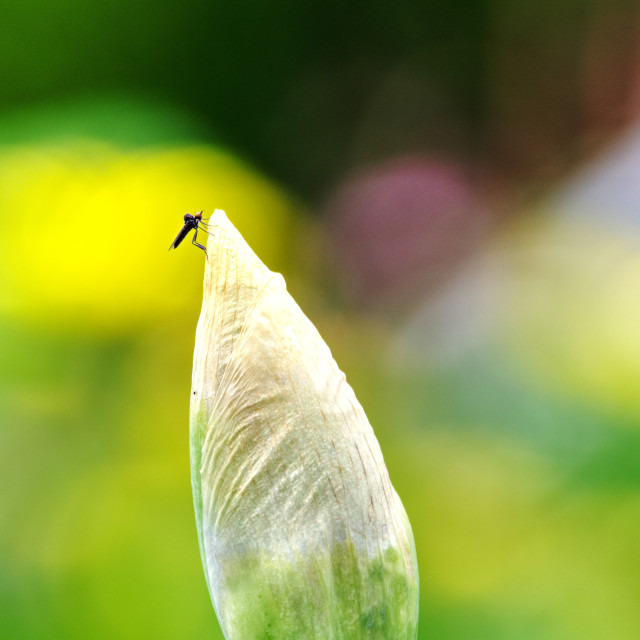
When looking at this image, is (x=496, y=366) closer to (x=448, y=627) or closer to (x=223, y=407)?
(x=448, y=627)

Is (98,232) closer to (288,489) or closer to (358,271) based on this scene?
(358,271)

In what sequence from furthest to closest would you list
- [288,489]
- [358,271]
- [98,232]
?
[358,271] < [98,232] < [288,489]

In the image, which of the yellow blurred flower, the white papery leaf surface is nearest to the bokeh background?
the yellow blurred flower

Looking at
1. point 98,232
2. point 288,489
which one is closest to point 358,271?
point 98,232

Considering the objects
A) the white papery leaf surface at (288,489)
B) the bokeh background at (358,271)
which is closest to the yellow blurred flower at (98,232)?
the bokeh background at (358,271)

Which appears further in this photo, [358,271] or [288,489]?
[358,271]

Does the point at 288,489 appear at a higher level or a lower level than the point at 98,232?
lower

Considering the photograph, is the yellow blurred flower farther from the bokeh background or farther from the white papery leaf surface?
the white papery leaf surface
